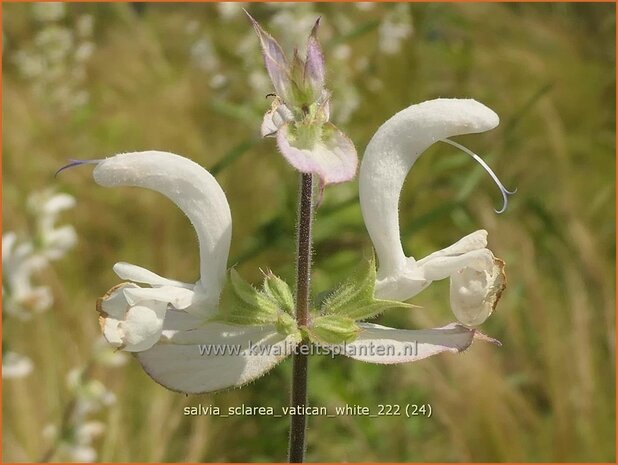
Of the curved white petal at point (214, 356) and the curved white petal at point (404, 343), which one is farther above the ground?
the curved white petal at point (404, 343)

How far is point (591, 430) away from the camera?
1.41 m

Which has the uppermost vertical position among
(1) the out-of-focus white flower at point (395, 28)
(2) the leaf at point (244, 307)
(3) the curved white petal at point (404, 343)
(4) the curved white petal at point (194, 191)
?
(4) the curved white petal at point (194, 191)

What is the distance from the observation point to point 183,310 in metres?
0.61

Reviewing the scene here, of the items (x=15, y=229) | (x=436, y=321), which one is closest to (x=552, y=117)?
(x=436, y=321)

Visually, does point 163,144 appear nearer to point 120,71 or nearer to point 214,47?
point 214,47

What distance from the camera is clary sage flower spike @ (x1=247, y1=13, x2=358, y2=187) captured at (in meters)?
0.51

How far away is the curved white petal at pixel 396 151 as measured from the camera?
0.60m

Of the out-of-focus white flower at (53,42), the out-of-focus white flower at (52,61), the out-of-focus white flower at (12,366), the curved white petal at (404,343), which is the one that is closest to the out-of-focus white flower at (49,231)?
the out-of-focus white flower at (12,366)

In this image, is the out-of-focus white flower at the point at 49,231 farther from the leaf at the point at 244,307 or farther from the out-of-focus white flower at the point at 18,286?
Result: the leaf at the point at 244,307

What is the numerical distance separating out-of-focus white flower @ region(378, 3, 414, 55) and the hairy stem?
1160 mm

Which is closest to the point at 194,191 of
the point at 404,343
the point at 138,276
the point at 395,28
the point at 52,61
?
the point at 138,276

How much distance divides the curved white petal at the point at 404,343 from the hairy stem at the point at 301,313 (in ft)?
0.11

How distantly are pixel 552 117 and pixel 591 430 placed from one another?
830mm

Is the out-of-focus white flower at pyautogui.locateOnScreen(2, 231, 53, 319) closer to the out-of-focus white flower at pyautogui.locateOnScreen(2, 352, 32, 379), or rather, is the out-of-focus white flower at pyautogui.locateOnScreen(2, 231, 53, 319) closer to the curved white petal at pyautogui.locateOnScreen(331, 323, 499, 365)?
the out-of-focus white flower at pyautogui.locateOnScreen(2, 352, 32, 379)
